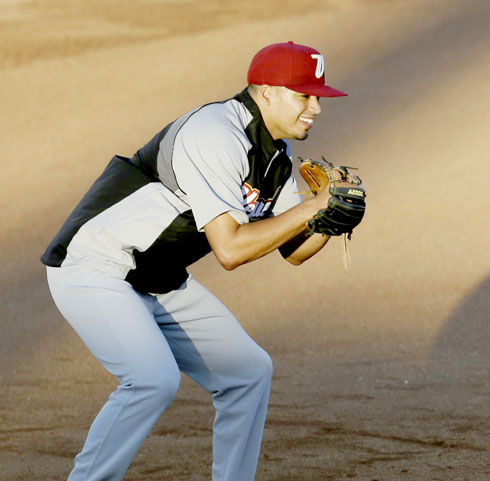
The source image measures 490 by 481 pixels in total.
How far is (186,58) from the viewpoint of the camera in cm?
1320

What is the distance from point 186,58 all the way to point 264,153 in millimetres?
10153

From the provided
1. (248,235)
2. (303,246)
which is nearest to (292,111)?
(248,235)

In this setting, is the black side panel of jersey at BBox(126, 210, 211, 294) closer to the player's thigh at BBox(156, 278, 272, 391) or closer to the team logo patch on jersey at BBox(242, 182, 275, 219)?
the player's thigh at BBox(156, 278, 272, 391)

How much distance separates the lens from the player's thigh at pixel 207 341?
11.0 ft

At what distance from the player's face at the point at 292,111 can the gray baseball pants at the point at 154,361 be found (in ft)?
2.26

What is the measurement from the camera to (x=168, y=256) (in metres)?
3.34

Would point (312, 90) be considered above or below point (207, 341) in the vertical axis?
above

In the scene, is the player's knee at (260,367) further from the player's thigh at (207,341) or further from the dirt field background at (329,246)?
the dirt field background at (329,246)

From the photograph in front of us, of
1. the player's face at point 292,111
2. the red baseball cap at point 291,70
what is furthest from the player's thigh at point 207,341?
the red baseball cap at point 291,70

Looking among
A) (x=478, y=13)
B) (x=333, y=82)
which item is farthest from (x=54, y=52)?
(x=478, y=13)

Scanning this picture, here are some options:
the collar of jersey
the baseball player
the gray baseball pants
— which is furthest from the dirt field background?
the collar of jersey

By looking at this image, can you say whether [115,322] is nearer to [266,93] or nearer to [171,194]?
[171,194]

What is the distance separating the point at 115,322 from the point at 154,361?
19 cm

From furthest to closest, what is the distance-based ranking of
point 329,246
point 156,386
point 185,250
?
point 329,246 → point 185,250 → point 156,386
